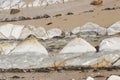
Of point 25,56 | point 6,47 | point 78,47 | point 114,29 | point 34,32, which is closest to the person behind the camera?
point 25,56

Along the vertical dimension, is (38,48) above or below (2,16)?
above

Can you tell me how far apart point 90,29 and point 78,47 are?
258cm

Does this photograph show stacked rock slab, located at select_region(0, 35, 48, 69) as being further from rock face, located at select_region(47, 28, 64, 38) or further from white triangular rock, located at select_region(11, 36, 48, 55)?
rock face, located at select_region(47, 28, 64, 38)

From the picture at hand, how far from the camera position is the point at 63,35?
11.9 metres

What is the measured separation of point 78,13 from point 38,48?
500 centimetres

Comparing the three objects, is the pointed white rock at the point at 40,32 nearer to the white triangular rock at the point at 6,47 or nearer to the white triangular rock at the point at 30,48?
the white triangular rock at the point at 6,47

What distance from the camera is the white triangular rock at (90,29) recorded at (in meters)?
11.6

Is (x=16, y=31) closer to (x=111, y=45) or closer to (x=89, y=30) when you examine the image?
(x=89, y=30)

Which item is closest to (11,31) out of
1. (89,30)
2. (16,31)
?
(16,31)

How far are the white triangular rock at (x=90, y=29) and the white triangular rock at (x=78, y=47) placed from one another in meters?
1.96

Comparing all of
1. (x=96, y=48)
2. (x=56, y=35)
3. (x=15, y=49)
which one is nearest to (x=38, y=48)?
(x=15, y=49)

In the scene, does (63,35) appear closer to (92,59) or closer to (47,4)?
(92,59)

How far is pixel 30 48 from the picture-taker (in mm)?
9625

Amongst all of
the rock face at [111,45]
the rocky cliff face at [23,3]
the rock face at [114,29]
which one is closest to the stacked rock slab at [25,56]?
the rock face at [111,45]
